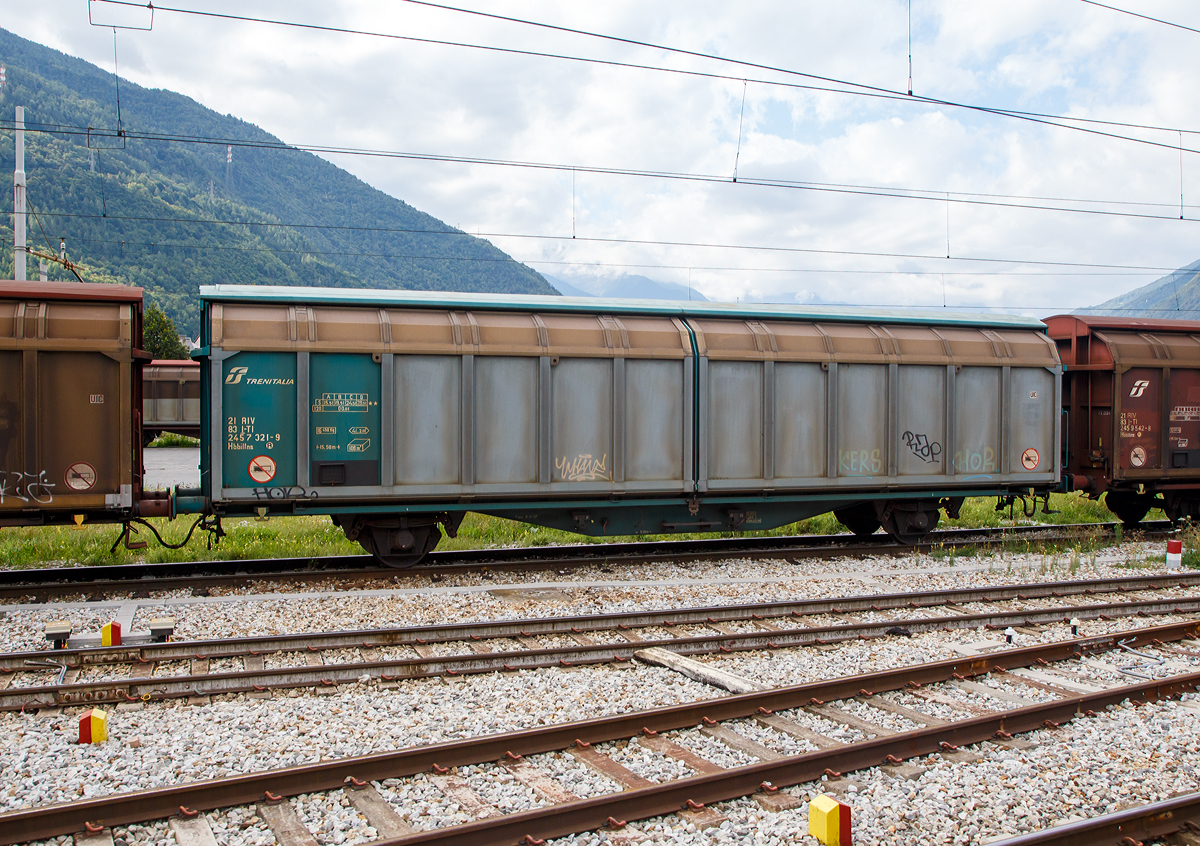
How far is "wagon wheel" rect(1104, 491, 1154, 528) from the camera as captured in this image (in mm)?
15594

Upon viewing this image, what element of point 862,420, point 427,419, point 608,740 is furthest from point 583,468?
point 608,740

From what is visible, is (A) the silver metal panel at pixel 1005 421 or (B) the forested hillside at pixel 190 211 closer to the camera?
(A) the silver metal panel at pixel 1005 421

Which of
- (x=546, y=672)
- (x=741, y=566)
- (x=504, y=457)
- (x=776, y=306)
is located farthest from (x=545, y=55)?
(x=546, y=672)

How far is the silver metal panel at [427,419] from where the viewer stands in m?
10.7

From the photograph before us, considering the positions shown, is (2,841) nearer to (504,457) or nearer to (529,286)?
(504,457)

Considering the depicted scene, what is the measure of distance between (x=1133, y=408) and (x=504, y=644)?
12.7 m

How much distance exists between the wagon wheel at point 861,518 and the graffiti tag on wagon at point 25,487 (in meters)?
11.7

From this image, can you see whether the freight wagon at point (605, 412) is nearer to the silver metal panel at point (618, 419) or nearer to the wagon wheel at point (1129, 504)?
the silver metal panel at point (618, 419)

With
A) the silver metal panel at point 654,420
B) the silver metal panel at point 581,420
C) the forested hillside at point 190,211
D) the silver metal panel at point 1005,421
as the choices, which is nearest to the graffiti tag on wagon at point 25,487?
the silver metal panel at point 581,420

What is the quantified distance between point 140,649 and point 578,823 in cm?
505

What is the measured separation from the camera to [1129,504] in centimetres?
1589

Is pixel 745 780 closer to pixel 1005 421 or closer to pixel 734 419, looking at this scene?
pixel 734 419

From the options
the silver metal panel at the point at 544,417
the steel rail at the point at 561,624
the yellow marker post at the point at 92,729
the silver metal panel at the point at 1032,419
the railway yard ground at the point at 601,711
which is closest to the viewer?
the railway yard ground at the point at 601,711

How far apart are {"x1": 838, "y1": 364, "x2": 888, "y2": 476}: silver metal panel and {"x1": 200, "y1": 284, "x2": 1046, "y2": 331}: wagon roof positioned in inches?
39.2
